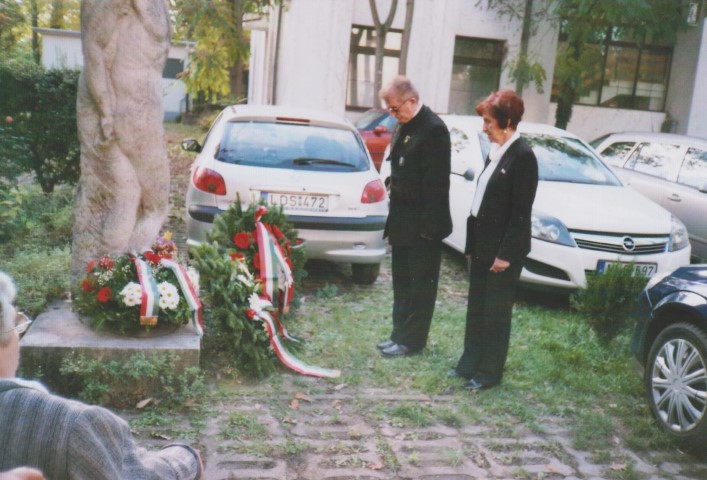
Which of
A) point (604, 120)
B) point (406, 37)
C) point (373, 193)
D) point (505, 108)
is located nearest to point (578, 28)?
point (406, 37)

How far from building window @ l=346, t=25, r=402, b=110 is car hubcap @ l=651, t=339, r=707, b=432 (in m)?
17.4

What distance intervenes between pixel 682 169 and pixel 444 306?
444cm

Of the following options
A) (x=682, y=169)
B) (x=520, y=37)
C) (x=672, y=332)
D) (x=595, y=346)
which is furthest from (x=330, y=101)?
(x=672, y=332)

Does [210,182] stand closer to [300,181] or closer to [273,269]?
[300,181]

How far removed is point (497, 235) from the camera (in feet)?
16.8

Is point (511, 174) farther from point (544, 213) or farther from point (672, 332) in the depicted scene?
point (544, 213)

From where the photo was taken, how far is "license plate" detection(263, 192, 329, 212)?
7035 millimetres

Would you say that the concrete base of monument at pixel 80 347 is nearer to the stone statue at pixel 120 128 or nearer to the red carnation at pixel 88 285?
the red carnation at pixel 88 285

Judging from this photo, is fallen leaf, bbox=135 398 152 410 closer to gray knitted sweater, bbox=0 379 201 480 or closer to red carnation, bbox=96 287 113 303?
red carnation, bbox=96 287 113 303

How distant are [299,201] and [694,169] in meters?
5.53

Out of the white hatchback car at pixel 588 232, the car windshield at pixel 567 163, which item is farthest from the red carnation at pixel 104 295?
the car windshield at pixel 567 163

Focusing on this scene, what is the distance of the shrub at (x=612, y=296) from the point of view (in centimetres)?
624

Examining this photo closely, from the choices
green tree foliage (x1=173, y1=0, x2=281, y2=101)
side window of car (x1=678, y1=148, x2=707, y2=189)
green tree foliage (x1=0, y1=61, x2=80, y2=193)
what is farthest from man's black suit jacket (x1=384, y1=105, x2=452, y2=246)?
green tree foliage (x1=173, y1=0, x2=281, y2=101)

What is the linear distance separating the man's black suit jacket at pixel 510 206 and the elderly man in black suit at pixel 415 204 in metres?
0.47
